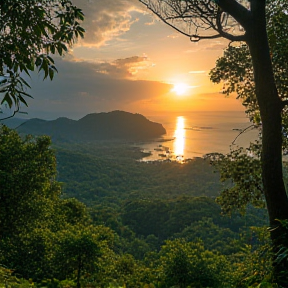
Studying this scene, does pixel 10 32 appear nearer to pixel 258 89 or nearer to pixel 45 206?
pixel 258 89

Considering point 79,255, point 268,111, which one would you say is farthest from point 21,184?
point 268,111

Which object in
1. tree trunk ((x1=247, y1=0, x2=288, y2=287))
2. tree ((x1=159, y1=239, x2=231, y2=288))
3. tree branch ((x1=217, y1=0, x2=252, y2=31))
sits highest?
tree branch ((x1=217, y1=0, x2=252, y2=31))

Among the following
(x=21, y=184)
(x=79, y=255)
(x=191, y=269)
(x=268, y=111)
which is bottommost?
(x=191, y=269)

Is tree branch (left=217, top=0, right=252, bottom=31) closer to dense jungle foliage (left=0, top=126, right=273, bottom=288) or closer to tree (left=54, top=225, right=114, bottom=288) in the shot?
dense jungle foliage (left=0, top=126, right=273, bottom=288)

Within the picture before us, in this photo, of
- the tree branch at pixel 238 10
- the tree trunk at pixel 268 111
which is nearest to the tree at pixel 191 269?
the tree trunk at pixel 268 111

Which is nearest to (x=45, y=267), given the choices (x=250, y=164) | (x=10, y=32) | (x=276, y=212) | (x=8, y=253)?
(x=8, y=253)

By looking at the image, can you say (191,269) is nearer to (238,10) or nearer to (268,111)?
(268,111)

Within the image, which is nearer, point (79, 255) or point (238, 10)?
point (238, 10)

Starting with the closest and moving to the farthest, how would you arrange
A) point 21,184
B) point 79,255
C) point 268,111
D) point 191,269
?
point 268,111 → point 79,255 → point 191,269 → point 21,184

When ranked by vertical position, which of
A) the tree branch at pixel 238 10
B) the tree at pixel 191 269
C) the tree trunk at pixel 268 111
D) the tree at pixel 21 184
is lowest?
the tree at pixel 191 269

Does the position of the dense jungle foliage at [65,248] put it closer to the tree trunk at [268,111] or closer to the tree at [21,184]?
the tree at [21,184]

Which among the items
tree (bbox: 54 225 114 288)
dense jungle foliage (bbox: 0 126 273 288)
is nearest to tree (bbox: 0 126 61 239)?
dense jungle foliage (bbox: 0 126 273 288)

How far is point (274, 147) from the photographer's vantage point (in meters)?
4.59

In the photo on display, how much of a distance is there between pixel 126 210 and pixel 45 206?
53.0 m
